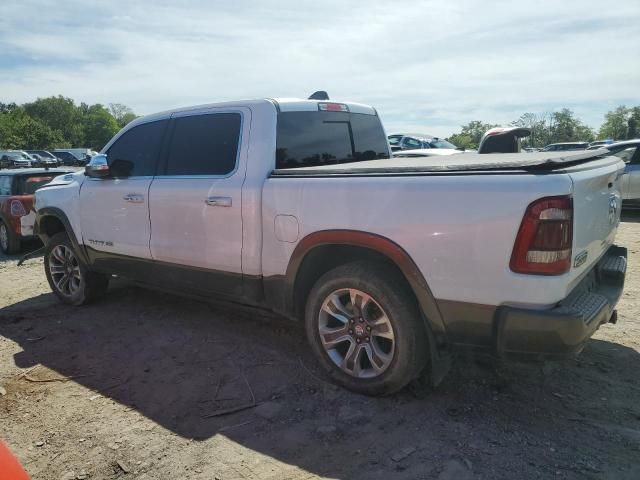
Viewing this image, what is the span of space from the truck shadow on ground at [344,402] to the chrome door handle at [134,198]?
1176mm

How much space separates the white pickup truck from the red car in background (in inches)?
167

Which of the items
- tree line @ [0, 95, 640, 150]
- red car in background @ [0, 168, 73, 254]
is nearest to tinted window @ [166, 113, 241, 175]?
red car in background @ [0, 168, 73, 254]

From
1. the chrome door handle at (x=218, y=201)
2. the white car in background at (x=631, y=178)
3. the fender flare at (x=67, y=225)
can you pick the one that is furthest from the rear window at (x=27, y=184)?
the white car in background at (x=631, y=178)

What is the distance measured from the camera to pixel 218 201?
12.4ft

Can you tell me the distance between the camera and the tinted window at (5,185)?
869 centimetres

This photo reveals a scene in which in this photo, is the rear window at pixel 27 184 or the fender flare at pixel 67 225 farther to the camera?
the rear window at pixel 27 184

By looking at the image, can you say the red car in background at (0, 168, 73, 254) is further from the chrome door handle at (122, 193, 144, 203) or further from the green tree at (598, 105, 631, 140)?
the green tree at (598, 105, 631, 140)

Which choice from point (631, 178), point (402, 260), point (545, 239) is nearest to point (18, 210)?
point (402, 260)

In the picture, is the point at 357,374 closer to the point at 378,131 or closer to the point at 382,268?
the point at 382,268

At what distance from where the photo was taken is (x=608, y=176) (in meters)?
3.05

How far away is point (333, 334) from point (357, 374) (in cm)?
30

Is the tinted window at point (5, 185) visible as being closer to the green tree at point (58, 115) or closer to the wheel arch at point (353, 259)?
the wheel arch at point (353, 259)

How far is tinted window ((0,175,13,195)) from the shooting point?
28.5 ft

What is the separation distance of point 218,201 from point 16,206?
6.41 metres
